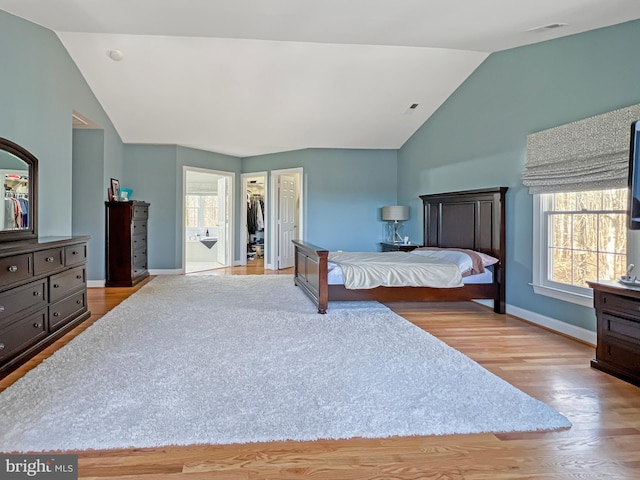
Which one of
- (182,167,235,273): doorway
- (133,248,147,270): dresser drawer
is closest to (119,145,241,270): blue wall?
(133,248,147,270): dresser drawer

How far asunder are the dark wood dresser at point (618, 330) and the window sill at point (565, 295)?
0.68 metres

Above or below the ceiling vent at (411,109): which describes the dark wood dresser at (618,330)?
below

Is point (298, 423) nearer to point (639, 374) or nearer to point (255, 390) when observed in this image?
point (255, 390)

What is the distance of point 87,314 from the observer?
13.3 feet

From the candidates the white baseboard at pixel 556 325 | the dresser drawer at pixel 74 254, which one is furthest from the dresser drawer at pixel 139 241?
the white baseboard at pixel 556 325

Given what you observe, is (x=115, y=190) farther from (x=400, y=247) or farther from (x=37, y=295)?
(x=400, y=247)

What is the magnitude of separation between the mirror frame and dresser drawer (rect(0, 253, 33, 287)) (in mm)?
544

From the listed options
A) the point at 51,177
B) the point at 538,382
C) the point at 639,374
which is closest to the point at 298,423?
the point at 538,382

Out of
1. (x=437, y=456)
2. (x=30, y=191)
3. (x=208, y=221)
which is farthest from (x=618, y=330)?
(x=208, y=221)

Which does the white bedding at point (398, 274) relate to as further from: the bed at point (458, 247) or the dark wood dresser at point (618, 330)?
the dark wood dresser at point (618, 330)

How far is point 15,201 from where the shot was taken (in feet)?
11.1

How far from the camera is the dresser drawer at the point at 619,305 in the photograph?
97.0 inches

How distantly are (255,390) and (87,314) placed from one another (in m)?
2.64

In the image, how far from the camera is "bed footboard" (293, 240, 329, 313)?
4121 mm
